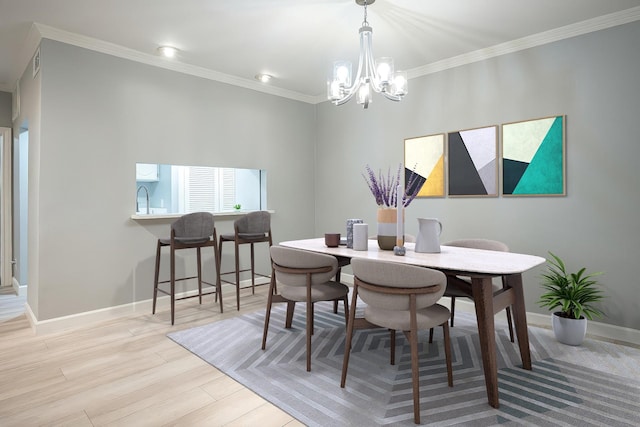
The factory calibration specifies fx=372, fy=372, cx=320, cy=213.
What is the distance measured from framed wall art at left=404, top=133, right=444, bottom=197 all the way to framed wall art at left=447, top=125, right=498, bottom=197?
0.10 meters

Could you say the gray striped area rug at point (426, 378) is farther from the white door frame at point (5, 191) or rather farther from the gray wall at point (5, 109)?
the gray wall at point (5, 109)

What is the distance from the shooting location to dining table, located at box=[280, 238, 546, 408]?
190cm

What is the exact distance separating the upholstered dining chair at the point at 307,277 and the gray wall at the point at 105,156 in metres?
1.74

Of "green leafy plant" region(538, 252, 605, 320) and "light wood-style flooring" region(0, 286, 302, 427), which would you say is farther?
"green leafy plant" region(538, 252, 605, 320)

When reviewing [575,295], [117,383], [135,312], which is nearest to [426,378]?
[575,295]

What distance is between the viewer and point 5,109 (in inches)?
172

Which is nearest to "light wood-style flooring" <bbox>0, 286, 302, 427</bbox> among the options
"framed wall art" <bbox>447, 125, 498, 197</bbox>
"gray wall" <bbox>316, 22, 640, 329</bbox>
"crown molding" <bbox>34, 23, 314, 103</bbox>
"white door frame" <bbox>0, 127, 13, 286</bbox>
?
"white door frame" <bbox>0, 127, 13, 286</bbox>

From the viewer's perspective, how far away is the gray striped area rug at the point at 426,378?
185 cm

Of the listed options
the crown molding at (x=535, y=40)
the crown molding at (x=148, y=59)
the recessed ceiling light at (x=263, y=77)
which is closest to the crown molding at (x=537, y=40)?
the crown molding at (x=535, y=40)

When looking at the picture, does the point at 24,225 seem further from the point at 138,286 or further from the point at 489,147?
the point at 489,147

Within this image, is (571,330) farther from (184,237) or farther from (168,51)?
(168,51)

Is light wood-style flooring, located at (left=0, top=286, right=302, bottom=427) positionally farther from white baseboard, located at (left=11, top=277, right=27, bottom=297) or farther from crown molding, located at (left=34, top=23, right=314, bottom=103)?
crown molding, located at (left=34, top=23, right=314, bottom=103)

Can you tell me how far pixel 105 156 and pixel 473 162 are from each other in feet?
11.2

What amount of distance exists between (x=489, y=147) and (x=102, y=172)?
353 cm
